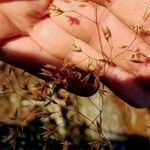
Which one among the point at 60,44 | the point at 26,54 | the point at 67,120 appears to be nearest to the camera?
the point at 60,44

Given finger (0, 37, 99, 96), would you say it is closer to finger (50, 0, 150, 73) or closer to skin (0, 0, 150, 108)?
skin (0, 0, 150, 108)

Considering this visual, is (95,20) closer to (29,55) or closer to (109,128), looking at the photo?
(29,55)

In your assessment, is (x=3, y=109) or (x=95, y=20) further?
(x=3, y=109)

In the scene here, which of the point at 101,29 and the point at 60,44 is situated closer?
the point at 101,29

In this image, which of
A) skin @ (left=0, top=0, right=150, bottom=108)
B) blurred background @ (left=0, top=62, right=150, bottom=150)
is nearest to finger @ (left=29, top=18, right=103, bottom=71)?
skin @ (left=0, top=0, right=150, bottom=108)

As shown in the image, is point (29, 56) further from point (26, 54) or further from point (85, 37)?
point (85, 37)

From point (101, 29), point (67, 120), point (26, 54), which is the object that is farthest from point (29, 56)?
point (67, 120)

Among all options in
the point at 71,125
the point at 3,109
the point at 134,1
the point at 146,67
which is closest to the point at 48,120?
the point at 71,125
